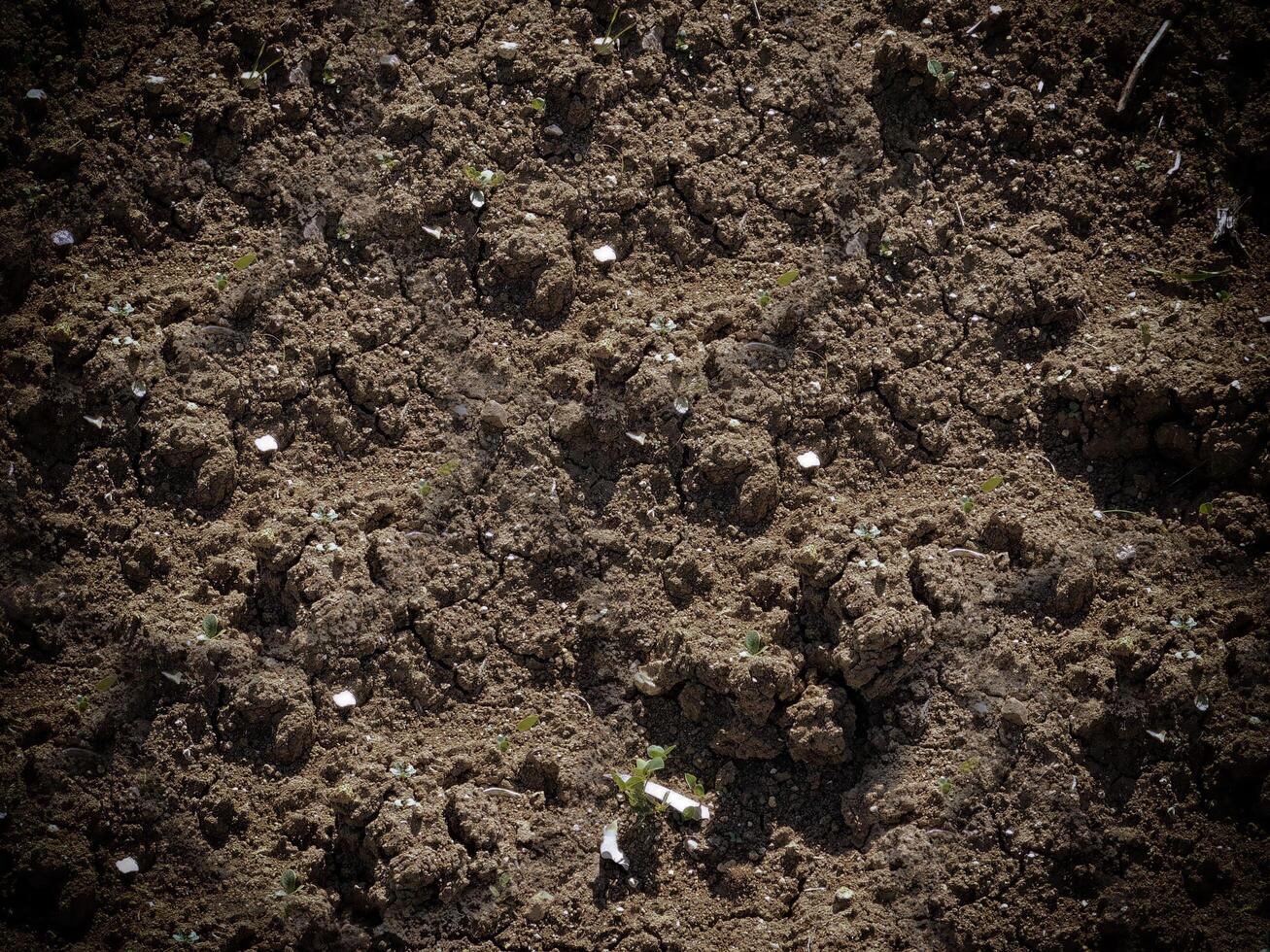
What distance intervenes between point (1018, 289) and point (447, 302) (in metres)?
1.77

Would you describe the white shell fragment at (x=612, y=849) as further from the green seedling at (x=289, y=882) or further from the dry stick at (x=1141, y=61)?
the dry stick at (x=1141, y=61)

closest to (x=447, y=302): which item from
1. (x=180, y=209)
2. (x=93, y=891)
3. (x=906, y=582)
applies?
(x=180, y=209)

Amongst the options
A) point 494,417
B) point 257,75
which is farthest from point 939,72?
point 257,75

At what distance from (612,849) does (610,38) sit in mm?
2496

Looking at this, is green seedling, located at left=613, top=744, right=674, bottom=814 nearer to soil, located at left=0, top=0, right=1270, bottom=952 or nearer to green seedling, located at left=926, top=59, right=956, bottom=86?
soil, located at left=0, top=0, right=1270, bottom=952

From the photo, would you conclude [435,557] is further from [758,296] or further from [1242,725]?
[1242,725]

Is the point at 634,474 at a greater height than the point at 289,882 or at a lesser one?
greater

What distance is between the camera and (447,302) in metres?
3.36

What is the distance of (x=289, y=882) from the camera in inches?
110

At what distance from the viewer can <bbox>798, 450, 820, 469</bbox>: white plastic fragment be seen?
127 inches

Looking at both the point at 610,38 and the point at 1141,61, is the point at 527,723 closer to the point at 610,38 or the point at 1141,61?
the point at 610,38

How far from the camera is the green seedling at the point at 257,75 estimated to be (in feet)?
11.1

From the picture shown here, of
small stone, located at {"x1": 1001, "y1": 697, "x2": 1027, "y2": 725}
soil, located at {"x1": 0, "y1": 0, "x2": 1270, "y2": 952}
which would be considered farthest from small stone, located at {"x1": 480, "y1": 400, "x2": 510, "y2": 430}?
small stone, located at {"x1": 1001, "y1": 697, "x2": 1027, "y2": 725}

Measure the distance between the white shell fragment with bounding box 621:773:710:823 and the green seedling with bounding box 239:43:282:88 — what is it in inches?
94.1
